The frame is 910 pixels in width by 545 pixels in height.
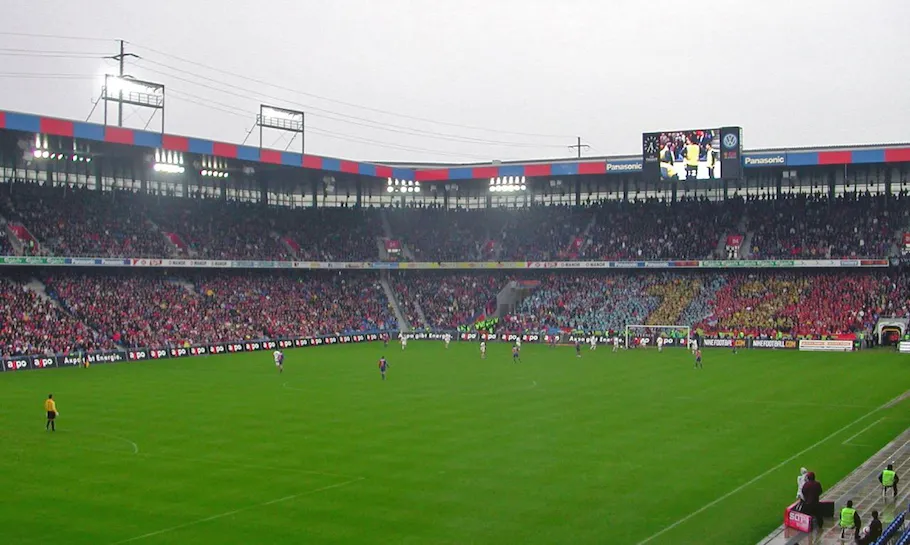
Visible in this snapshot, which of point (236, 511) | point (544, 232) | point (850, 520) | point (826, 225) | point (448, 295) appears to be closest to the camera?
point (850, 520)

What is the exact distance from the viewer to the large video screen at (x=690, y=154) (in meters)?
72.8

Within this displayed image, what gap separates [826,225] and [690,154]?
50.8 feet

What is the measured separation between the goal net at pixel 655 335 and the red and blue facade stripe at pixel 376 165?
14123mm

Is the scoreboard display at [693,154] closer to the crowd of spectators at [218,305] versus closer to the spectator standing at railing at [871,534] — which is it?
the crowd of spectators at [218,305]

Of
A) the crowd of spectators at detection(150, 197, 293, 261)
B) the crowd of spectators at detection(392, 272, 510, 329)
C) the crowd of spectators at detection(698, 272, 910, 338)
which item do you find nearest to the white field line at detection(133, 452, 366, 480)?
the crowd of spectators at detection(150, 197, 293, 261)

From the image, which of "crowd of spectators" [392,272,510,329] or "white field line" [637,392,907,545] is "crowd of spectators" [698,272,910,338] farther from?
"white field line" [637,392,907,545]

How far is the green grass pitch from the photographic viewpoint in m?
20.3

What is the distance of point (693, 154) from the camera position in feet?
241

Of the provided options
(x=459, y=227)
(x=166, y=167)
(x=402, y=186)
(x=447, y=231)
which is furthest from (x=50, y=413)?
(x=459, y=227)

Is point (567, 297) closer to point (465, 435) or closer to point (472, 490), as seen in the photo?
point (465, 435)

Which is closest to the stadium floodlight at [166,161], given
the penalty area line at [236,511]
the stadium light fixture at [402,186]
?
the stadium light fixture at [402,186]

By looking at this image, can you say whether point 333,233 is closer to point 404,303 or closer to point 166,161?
point 404,303

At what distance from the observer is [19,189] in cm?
6875

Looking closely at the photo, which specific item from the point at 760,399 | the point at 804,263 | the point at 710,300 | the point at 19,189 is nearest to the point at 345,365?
the point at 760,399
